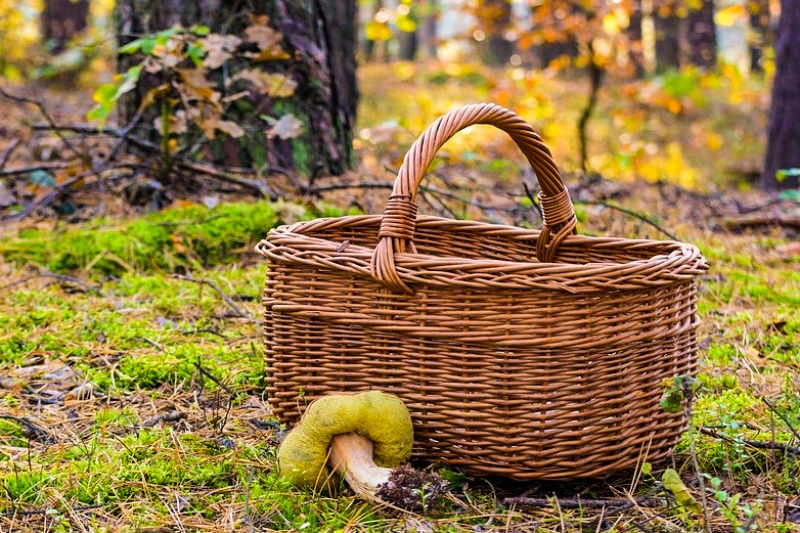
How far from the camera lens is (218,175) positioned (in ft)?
11.2

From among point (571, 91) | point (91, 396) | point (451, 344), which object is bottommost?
point (91, 396)

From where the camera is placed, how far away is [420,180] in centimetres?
165

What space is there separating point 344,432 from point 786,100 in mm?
5352

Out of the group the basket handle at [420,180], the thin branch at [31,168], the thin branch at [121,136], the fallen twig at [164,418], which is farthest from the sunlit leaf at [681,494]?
the thin branch at [31,168]

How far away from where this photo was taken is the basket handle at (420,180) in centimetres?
151

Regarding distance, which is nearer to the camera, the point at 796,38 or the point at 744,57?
the point at 796,38

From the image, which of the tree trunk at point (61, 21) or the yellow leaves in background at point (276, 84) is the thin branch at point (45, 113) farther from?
the tree trunk at point (61, 21)

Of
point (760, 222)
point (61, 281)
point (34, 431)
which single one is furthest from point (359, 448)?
point (760, 222)

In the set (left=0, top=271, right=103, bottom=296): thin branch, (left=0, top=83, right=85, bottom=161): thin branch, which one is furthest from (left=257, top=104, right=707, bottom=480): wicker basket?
(left=0, top=83, right=85, bottom=161): thin branch

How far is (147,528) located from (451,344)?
659 mm

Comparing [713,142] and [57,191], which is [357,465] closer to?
[57,191]

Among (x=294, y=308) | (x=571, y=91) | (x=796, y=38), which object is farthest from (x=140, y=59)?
(x=571, y=91)

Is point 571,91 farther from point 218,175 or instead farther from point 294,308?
point 294,308

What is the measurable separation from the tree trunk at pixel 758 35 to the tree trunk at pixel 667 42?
114 cm
